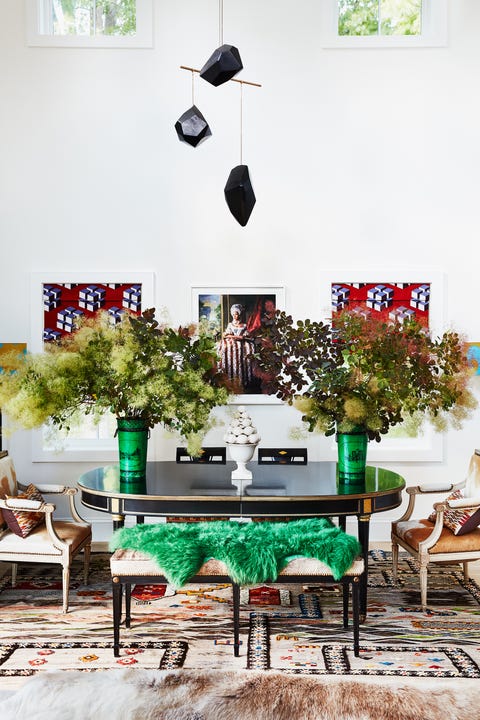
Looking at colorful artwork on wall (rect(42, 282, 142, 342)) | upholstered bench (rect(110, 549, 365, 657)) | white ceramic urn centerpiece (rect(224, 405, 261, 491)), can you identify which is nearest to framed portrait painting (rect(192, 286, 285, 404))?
colorful artwork on wall (rect(42, 282, 142, 342))

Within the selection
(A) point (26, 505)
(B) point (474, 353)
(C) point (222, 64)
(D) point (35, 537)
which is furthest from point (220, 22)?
(D) point (35, 537)

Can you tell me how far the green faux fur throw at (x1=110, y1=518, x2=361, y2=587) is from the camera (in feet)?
12.5

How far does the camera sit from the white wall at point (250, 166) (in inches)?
248

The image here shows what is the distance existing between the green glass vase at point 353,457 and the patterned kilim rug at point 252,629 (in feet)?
2.73

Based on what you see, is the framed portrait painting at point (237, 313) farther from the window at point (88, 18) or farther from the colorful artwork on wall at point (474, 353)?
the window at point (88, 18)

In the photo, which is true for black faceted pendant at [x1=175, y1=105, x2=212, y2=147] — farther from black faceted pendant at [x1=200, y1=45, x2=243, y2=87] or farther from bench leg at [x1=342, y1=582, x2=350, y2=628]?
bench leg at [x1=342, y1=582, x2=350, y2=628]

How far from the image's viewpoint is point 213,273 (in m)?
6.32

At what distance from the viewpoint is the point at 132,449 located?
454 cm

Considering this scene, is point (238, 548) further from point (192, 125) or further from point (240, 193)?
point (192, 125)

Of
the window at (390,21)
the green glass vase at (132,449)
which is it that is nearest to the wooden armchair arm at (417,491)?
the green glass vase at (132,449)

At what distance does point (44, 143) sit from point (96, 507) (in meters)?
3.38

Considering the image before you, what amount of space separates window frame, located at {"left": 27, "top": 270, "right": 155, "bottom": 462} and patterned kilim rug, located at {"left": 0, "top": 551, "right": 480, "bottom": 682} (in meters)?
1.20

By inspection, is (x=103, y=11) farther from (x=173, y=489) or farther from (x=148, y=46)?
(x=173, y=489)

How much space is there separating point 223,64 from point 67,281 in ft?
8.16
